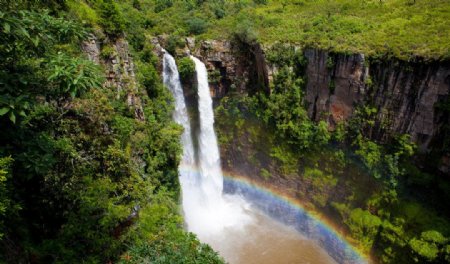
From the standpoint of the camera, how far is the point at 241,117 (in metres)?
23.8

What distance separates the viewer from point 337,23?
72.3ft

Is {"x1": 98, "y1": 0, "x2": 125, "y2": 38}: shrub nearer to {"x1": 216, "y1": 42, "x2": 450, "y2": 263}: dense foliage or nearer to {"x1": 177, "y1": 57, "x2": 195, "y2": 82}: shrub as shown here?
{"x1": 177, "y1": 57, "x2": 195, "y2": 82}: shrub

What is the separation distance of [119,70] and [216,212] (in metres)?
12.5

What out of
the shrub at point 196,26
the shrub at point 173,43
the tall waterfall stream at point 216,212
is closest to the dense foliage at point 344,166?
the tall waterfall stream at point 216,212

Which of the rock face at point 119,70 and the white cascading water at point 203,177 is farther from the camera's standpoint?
the white cascading water at point 203,177

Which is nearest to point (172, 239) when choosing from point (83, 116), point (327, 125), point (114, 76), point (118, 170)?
point (118, 170)

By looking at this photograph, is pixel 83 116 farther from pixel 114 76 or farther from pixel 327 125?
pixel 327 125

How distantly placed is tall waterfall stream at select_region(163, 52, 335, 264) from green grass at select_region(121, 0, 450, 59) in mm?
5040

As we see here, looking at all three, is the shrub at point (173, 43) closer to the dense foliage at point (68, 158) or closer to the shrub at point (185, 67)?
the shrub at point (185, 67)

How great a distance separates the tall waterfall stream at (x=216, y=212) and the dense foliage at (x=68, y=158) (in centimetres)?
752

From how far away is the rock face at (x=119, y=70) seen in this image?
42.2 feet

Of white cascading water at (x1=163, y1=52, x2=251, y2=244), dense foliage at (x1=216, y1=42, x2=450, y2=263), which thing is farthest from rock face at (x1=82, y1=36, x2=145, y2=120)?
dense foliage at (x1=216, y1=42, x2=450, y2=263)

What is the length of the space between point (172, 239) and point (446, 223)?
563 inches

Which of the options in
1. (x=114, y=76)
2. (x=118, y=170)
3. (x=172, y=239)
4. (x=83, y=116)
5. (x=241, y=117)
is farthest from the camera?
(x=241, y=117)
